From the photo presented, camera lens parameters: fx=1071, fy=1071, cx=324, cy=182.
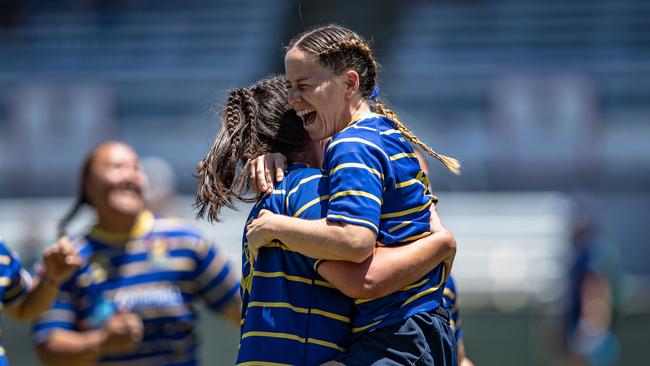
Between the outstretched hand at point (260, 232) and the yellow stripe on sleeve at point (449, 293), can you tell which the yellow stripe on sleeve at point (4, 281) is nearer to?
the outstretched hand at point (260, 232)

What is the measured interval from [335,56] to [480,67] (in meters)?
11.2

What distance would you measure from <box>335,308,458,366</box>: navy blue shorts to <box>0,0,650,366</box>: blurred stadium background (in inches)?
213

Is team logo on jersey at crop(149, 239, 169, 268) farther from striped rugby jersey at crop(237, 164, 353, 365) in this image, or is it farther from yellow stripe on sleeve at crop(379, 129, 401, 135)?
yellow stripe on sleeve at crop(379, 129, 401, 135)

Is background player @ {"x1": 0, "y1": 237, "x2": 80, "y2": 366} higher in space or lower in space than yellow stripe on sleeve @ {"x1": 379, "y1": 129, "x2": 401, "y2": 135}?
lower

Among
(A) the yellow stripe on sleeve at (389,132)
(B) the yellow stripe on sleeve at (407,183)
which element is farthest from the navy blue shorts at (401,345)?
(A) the yellow stripe on sleeve at (389,132)

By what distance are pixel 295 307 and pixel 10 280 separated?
1.29 m

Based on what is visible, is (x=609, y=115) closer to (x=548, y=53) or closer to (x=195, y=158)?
(x=548, y=53)

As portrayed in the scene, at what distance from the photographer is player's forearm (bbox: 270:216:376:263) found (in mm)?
2236

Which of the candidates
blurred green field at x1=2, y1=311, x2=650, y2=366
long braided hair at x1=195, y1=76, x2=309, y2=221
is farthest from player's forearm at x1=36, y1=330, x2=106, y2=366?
blurred green field at x1=2, y1=311, x2=650, y2=366

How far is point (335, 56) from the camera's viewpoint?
2379 millimetres

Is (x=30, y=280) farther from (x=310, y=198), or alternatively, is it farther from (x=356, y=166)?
(x=356, y=166)

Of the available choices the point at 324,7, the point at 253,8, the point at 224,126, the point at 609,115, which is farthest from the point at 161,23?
the point at 224,126

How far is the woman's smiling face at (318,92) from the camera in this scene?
238cm

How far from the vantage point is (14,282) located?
3299 millimetres
